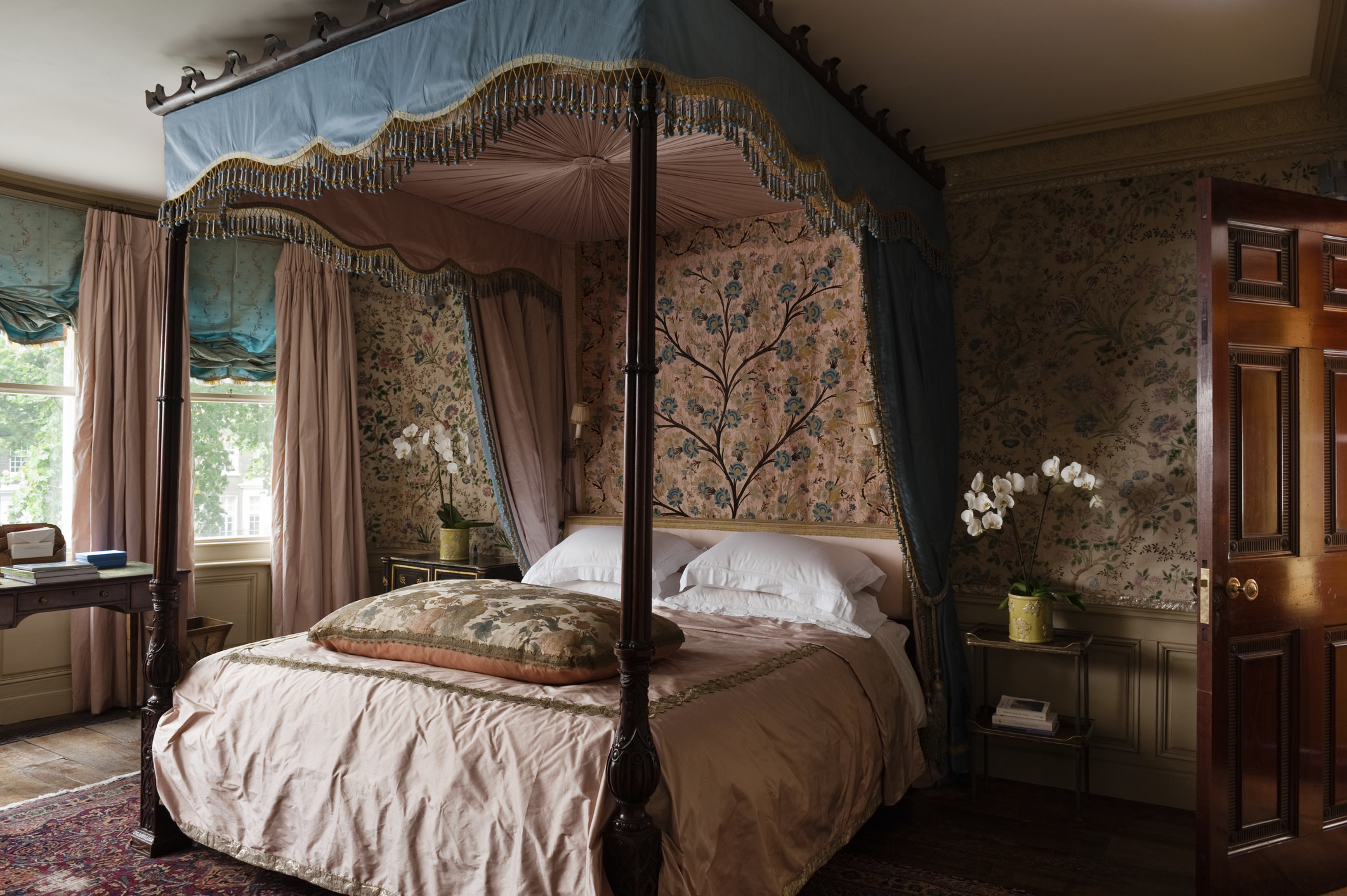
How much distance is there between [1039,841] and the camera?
3168 mm

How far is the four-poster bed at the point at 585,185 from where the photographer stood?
2.05 meters

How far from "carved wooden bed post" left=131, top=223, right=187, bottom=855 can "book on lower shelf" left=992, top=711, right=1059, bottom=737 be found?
9.51 feet

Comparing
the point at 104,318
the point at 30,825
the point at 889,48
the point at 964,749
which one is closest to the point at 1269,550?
the point at 964,749

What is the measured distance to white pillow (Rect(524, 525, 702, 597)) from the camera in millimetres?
3953

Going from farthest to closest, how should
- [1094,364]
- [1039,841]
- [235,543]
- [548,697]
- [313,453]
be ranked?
[235,543] < [313,453] < [1094,364] < [1039,841] < [548,697]

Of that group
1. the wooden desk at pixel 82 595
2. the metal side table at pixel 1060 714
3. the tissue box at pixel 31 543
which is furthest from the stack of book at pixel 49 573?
the metal side table at pixel 1060 714

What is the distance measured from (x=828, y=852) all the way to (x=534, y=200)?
2708 mm

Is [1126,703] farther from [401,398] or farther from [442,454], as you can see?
[401,398]

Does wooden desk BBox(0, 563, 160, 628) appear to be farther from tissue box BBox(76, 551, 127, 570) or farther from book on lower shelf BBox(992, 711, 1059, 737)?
book on lower shelf BBox(992, 711, 1059, 737)

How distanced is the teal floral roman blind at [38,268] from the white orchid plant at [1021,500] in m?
4.50

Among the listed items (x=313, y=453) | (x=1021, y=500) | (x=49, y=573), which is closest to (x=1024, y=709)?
(x=1021, y=500)

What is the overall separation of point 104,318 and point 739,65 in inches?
153

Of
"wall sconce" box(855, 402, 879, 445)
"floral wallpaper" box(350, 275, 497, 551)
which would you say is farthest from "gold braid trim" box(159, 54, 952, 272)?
"floral wallpaper" box(350, 275, 497, 551)

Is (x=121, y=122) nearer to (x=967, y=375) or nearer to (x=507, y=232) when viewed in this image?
(x=507, y=232)
